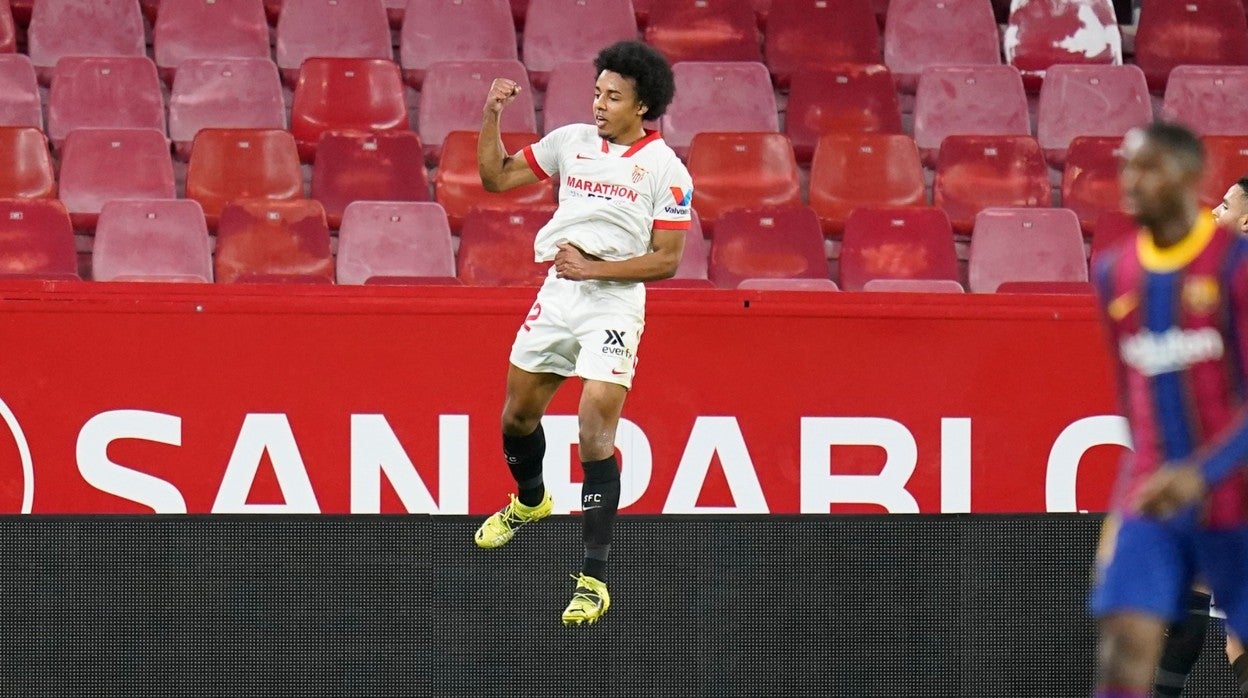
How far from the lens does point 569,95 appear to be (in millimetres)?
9492

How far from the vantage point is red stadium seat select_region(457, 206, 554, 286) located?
8.12 metres

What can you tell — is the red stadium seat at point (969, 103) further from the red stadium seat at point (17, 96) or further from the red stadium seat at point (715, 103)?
the red stadium seat at point (17, 96)

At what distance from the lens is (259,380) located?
22.1ft

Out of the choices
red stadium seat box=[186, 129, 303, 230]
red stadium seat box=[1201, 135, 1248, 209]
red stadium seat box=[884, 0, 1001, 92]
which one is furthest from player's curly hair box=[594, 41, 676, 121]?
red stadium seat box=[884, 0, 1001, 92]

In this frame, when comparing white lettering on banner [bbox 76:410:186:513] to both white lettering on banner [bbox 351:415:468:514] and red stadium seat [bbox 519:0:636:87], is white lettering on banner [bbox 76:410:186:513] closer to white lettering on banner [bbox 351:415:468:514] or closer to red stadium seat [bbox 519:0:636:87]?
white lettering on banner [bbox 351:415:468:514]

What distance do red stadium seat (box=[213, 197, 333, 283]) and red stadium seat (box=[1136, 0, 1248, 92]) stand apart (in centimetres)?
522

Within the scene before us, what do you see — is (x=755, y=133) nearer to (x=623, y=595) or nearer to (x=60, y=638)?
(x=623, y=595)

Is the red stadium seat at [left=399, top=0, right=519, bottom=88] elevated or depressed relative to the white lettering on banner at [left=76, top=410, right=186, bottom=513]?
elevated

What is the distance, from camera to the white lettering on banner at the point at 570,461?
687 cm

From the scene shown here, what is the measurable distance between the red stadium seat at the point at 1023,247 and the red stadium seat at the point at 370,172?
276 cm

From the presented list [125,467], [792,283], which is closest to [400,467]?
[125,467]

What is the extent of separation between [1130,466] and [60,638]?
3.52 meters

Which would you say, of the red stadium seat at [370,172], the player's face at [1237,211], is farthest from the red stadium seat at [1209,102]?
the red stadium seat at [370,172]

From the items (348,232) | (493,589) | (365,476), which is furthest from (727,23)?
(493,589)
